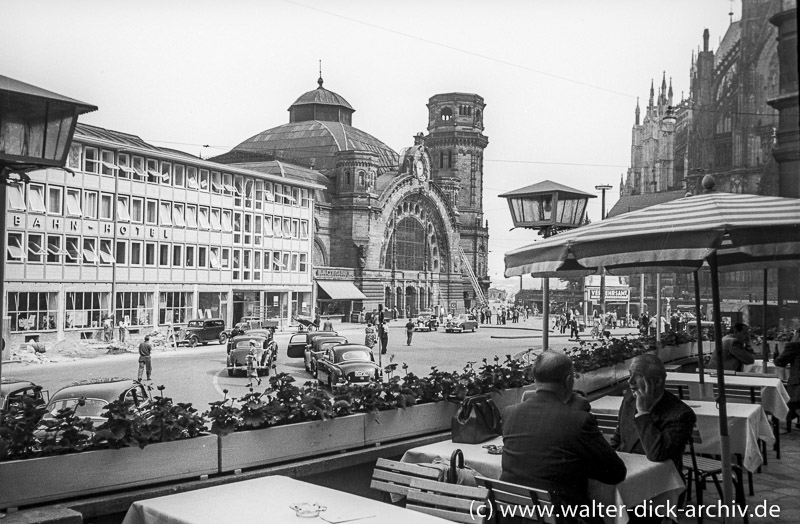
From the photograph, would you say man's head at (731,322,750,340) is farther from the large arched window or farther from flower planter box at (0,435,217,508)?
the large arched window

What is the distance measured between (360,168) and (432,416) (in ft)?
132

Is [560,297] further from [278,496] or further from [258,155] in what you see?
[278,496]

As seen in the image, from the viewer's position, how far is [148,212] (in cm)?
722

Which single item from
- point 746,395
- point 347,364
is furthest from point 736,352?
point 347,364

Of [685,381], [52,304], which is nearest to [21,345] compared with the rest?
[52,304]

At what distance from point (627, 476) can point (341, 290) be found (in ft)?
47.4

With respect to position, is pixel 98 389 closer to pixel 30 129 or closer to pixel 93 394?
pixel 93 394

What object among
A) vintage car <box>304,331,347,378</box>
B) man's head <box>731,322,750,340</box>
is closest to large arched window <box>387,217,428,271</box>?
vintage car <box>304,331,347,378</box>

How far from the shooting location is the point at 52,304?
6.20m

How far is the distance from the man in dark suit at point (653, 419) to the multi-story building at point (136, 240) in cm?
461

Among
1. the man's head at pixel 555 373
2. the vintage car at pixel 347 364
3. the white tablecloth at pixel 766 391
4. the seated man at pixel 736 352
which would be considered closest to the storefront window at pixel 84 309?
the man's head at pixel 555 373

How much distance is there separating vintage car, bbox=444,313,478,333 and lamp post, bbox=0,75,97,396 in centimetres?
2060

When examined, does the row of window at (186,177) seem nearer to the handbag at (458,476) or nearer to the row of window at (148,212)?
the row of window at (148,212)

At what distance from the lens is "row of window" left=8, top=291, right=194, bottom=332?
20.1 ft
